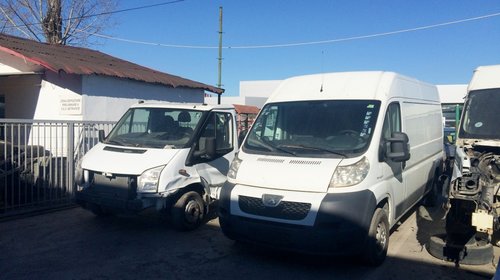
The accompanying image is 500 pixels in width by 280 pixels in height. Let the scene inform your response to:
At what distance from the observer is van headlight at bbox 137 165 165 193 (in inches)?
252

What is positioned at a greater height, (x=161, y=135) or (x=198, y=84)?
(x=198, y=84)

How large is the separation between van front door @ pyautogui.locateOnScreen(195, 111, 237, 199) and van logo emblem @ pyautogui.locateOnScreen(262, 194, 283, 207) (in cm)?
215

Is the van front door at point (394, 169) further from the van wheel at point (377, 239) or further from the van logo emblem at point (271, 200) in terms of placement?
the van logo emblem at point (271, 200)

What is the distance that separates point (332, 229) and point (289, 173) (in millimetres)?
817

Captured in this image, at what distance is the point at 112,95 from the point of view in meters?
11.0

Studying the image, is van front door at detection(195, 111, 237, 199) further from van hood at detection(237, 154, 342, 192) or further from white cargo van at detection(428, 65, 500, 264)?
white cargo van at detection(428, 65, 500, 264)

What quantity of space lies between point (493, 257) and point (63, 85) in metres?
9.59

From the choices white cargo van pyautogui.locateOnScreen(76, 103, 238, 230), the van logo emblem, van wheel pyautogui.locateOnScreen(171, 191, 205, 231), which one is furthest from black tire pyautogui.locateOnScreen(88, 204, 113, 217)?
the van logo emblem

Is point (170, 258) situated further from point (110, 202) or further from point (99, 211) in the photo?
point (99, 211)

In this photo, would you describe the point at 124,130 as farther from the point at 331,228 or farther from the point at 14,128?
the point at 331,228

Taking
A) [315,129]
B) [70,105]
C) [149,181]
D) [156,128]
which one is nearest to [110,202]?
[149,181]

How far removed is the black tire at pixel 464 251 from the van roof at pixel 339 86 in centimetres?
208

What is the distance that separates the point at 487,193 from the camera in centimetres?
560

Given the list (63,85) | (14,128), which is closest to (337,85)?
(14,128)
